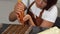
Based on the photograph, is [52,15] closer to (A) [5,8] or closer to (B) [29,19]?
(B) [29,19]

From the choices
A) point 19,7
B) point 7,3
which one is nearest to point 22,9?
point 19,7

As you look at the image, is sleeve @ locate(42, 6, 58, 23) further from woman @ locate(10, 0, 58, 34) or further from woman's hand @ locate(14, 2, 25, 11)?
woman's hand @ locate(14, 2, 25, 11)

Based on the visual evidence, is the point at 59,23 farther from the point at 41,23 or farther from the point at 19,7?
the point at 19,7

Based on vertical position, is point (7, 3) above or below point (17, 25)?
above

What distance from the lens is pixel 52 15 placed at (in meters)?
0.80

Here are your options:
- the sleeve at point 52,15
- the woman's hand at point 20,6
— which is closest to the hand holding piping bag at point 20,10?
Answer: the woman's hand at point 20,6

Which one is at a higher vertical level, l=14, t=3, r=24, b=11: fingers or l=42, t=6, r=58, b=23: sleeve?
l=14, t=3, r=24, b=11: fingers

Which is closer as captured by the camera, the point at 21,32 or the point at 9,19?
the point at 21,32

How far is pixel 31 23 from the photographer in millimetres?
816

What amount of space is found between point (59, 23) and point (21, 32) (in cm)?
22

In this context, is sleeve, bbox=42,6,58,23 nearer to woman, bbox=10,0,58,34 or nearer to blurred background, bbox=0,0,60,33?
woman, bbox=10,0,58,34

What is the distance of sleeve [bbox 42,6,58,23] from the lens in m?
0.80

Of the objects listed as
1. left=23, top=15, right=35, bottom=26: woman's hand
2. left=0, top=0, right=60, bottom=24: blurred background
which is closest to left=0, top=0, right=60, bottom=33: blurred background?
left=0, top=0, right=60, bottom=24: blurred background

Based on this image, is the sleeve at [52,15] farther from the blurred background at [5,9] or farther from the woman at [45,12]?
the blurred background at [5,9]
